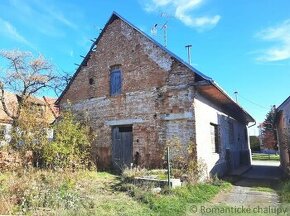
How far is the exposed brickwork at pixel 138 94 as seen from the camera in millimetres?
13242

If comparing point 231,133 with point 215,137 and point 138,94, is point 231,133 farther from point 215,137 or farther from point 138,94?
point 138,94

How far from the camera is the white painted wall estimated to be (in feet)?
43.1

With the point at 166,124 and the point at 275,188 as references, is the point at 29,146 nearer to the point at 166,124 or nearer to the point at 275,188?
the point at 166,124

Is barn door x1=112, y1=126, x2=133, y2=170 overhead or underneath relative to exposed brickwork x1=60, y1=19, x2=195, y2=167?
underneath

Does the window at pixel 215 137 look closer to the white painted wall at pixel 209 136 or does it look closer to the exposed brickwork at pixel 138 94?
the white painted wall at pixel 209 136

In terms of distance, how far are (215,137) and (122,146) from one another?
5108 millimetres

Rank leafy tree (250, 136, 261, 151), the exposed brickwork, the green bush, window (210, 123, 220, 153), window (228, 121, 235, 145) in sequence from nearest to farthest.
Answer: the green bush < the exposed brickwork < window (210, 123, 220, 153) < window (228, 121, 235, 145) < leafy tree (250, 136, 261, 151)

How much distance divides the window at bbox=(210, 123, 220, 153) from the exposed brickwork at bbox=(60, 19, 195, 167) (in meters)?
3.11

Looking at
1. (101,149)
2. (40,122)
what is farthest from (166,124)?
(40,122)

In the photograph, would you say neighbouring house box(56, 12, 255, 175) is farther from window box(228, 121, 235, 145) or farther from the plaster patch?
window box(228, 121, 235, 145)

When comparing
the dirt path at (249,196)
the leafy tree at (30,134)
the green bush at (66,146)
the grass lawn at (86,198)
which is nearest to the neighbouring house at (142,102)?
the green bush at (66,146)

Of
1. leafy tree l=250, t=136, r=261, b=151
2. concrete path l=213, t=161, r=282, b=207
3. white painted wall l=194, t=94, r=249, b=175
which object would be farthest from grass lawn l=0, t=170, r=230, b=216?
leafy tree l=250, t=136, r=261, b=151

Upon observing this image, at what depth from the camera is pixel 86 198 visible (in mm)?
8070

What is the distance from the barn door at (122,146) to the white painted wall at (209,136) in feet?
11.8
